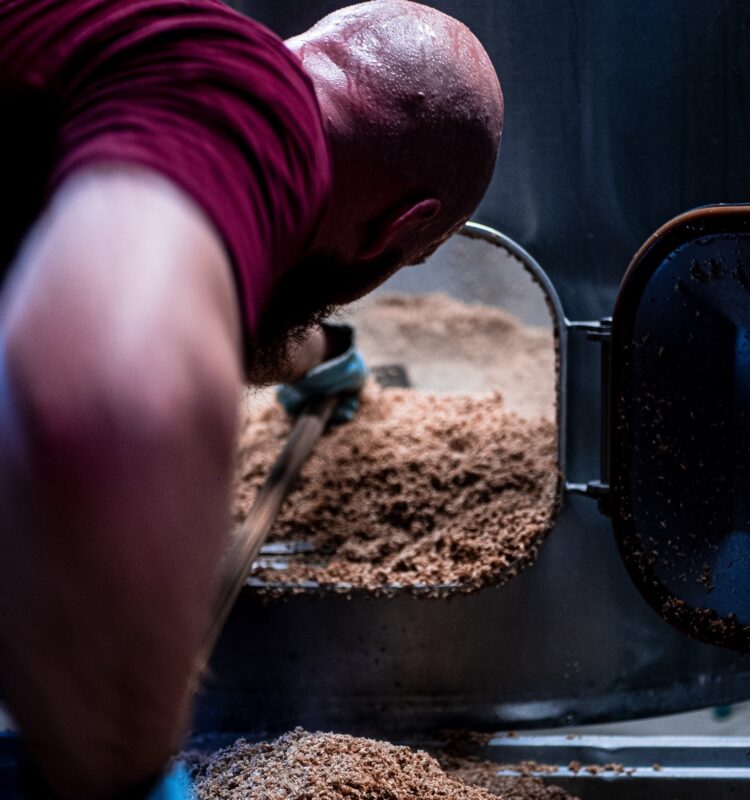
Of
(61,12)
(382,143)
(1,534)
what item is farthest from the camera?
(382,143)

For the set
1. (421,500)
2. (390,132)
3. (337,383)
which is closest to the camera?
(390,132)

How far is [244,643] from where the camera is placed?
1.40m

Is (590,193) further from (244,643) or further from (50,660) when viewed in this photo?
(50,660)

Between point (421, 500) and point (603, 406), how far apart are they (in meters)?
0.36

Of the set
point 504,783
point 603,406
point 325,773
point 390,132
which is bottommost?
point 504,783

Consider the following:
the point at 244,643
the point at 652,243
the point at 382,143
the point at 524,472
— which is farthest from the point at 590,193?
the point at 244,643

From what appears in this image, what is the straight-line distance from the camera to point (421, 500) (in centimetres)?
143

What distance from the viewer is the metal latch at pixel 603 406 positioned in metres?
1.19

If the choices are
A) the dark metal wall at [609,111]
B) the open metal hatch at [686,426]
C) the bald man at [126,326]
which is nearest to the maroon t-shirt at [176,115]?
the bald man at [126,326]

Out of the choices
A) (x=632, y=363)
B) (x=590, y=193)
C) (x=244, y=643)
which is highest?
(x=590, y=193)

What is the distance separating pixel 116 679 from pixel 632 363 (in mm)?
901

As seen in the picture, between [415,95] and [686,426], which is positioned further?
[686,426]

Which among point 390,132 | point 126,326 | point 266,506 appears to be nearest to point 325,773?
point 266,506

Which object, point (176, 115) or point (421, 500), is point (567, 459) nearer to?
point (421, 500)
